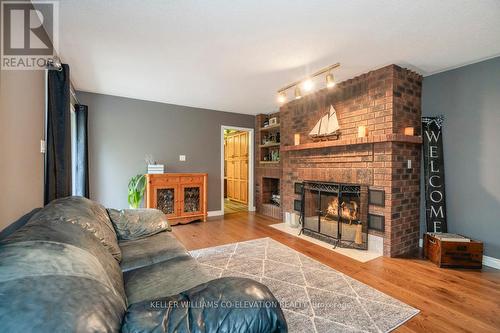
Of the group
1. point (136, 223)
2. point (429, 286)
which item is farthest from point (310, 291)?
point (136, 223)

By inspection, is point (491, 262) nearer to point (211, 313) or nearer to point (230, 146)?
point (211, 313)

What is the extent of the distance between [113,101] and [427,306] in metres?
5.10

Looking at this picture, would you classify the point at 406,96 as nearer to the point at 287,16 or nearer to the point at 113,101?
the point at 287,16

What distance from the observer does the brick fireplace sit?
9.29 feet

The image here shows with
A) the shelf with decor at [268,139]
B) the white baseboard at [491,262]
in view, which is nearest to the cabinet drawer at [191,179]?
the shelf with decor at [268,139]

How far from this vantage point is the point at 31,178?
1.79 meters

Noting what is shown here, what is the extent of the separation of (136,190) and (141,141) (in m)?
0.96

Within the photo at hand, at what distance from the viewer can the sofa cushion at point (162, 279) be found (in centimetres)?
129

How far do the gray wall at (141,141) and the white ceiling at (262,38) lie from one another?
2.75 feet

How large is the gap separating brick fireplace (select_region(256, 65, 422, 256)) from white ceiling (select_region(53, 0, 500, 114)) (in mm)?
257

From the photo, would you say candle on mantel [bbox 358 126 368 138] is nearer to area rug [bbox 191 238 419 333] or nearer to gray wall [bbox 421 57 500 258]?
gray wall [bbox 421 57 500 258]

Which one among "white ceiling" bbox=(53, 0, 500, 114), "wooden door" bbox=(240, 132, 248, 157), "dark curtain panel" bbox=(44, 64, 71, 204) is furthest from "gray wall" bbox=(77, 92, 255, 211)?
"dark curtain panel" bbox=(44, 64, 71, 204)

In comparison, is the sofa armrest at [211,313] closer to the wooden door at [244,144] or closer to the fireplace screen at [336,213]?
the fireplace screen at [336,213]

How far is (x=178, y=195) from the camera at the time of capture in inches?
169
